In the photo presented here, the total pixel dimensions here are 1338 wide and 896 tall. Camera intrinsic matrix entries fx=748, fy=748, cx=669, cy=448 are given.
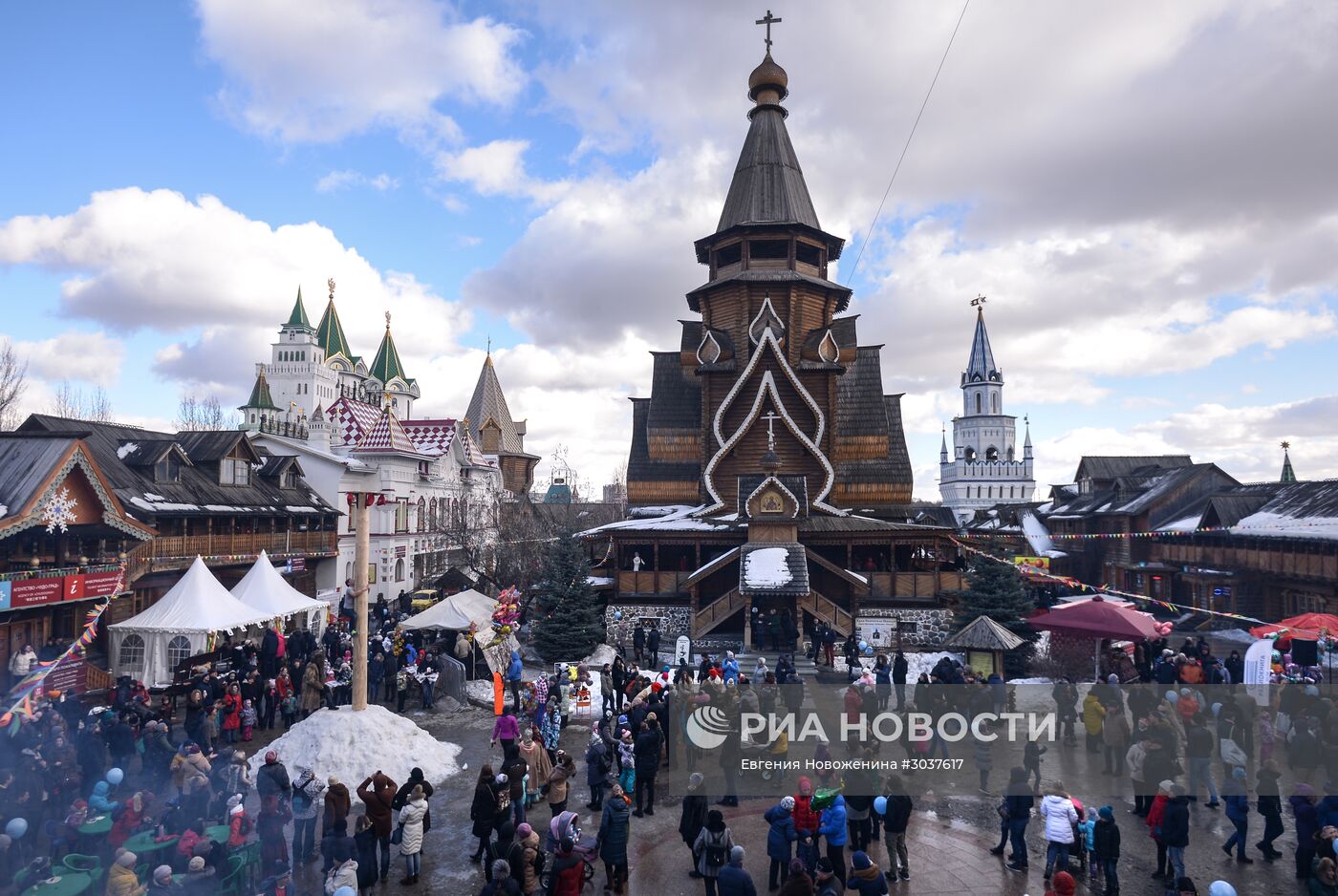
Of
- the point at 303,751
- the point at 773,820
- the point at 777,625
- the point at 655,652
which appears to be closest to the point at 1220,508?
the point at 777,625

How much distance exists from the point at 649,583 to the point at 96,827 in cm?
1947

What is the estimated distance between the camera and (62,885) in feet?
26.0

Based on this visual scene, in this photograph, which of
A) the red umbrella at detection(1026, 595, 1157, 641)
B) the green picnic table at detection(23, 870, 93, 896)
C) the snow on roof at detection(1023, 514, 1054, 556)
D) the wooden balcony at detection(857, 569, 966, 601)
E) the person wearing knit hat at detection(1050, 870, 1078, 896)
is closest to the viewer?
the person wearing knit hat at detection(1050, 870, 1078, 896)

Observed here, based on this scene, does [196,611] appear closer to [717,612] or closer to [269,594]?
[269,594]

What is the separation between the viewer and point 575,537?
27.2 metres

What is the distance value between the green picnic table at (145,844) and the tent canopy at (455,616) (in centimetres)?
1252

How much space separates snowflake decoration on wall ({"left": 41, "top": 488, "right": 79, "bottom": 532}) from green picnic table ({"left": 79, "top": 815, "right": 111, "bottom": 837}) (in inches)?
443

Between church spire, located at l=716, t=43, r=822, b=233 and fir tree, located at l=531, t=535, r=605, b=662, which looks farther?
church spire, located at l=716, t=43, r=822, b=233

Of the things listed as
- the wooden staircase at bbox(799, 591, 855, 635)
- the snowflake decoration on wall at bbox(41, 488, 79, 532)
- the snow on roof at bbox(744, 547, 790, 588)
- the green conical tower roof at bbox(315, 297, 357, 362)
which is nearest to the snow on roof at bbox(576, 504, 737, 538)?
the snow on roof at bbox(744, 547, 790, 588)

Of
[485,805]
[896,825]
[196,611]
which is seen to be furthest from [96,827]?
[196,611]

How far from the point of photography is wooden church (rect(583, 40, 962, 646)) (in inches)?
1021

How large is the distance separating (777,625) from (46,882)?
19.6m

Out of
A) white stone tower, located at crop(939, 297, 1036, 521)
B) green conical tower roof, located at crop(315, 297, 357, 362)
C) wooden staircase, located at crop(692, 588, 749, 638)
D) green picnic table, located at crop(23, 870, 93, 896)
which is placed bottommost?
green picnic table, located at crop(23, 870, 93, 896)

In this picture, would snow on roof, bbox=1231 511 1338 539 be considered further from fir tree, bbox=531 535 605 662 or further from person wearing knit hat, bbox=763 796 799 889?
person wearing knit hat, bbox=763 796 799 889
